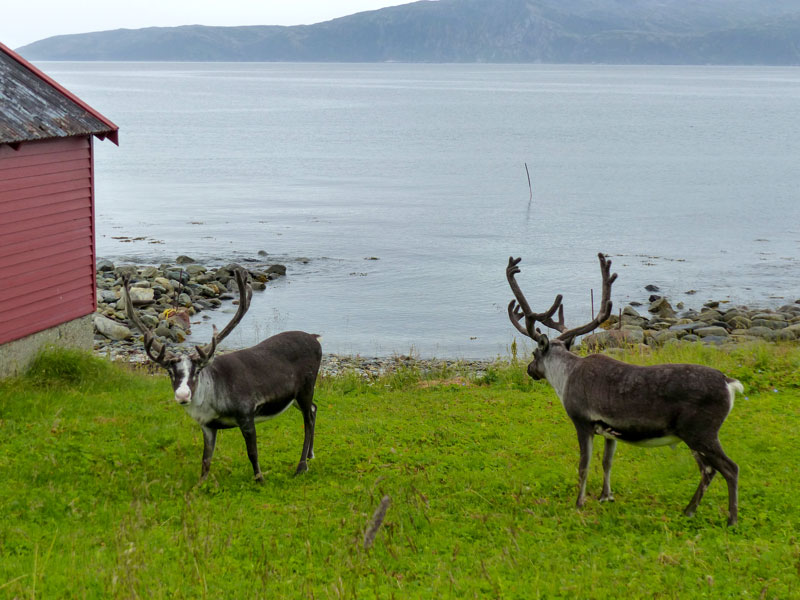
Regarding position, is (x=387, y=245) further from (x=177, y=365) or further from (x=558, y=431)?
(x=177, y=365)

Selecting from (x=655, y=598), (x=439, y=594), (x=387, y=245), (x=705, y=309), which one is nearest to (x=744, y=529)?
(x=655, y=598)

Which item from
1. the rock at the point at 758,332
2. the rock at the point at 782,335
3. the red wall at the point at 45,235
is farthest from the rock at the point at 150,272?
the rock at the point at 782,335

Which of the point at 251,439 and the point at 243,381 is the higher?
the point at 243,381

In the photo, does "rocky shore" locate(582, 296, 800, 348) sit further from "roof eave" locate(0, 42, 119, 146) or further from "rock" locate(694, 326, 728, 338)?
"roof eave" locate(0, 42, 119, 146)

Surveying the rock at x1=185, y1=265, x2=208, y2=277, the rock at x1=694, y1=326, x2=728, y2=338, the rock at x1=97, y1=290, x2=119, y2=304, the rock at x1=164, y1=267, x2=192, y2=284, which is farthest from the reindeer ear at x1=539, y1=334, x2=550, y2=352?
the rock at x1=185, y1=265, x2=208, y2=277

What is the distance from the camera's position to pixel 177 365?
1016 cm

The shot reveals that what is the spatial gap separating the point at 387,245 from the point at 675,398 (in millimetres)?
34275

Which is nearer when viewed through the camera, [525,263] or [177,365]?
[177,365]

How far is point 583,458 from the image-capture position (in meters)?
10.1

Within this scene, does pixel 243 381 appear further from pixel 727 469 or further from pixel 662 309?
pixel 662 309

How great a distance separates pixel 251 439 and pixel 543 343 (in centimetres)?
355

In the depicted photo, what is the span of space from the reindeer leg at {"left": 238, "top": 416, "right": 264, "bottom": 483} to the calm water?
15998 mm

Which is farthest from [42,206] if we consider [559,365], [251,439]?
[559,365]

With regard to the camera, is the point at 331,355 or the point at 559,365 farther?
the point at 331,355
